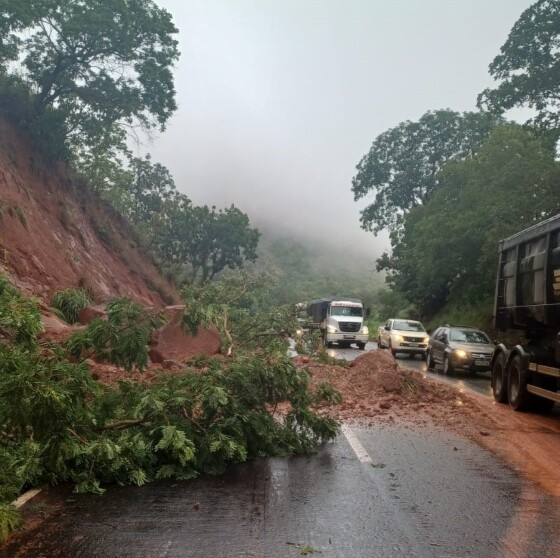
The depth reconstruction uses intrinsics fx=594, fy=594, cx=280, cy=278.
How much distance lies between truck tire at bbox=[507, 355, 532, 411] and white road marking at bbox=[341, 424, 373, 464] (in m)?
3.83

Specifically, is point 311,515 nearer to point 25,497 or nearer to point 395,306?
point 25,497

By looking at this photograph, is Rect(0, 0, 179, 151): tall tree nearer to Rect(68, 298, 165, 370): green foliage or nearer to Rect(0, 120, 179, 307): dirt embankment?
Rect(0, 120, 179, 307): dirt embankment

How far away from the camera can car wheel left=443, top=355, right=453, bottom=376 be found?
1859cm

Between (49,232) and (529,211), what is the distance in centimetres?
2206

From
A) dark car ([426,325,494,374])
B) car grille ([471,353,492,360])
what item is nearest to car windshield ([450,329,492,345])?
dark car ([426,325,494,374])

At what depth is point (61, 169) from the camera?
33562mm

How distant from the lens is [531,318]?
453 inches

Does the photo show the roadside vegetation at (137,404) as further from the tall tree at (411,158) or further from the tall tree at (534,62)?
the tall tree at (411,158)

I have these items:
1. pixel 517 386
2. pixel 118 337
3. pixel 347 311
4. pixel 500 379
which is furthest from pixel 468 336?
pixel 118 337

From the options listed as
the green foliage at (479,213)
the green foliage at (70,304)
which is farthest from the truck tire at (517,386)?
the green foliage at (479,213)

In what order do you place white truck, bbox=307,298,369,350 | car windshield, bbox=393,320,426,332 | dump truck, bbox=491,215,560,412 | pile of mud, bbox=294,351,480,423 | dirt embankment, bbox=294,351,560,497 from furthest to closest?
white truck, bbox=307,298,369,350 → car windshield, bbox=393,320,426,332 → pile of mud, bbox=294,351,480,423 → dump truck, bbox=491,215,560,412 → dirt embankment, bbox=294,351,560,497

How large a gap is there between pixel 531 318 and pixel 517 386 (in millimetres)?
1355

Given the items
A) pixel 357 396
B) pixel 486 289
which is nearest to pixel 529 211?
pixel 486 289

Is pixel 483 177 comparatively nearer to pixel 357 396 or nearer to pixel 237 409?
pixel 357 396
